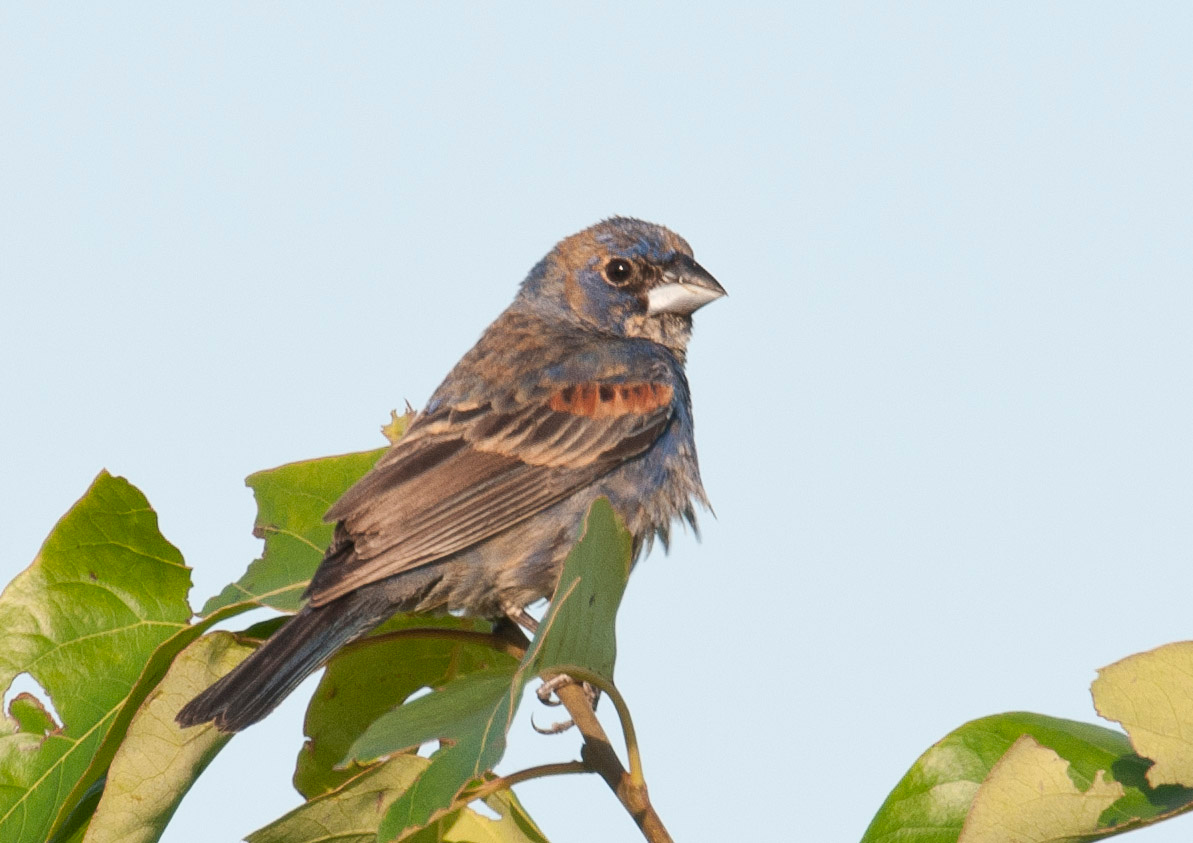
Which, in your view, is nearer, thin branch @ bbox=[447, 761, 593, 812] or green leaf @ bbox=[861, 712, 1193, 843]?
green leaf @ bbox=[861, 712, 1193, 843]

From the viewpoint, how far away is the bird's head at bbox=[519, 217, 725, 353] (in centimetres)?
572

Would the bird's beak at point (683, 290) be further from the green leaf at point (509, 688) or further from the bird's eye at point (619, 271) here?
the green leaf at point (509, 688)

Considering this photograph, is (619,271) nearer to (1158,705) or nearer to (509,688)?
(509,688)

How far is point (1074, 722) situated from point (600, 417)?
2.59 m

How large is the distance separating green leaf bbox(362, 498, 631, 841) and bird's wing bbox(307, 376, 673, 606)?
3.70 feet

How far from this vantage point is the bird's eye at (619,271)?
5.86 m

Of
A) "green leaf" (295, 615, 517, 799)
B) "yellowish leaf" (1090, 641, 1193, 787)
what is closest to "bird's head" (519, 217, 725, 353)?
"green leaf" (295, 615, 517, 799)

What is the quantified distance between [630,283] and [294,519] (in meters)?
2.43

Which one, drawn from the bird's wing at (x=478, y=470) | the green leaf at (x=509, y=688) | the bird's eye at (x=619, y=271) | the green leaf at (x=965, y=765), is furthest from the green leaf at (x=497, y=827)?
the bird's eye at (x=619, y=271)

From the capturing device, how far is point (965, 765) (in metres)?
2.46

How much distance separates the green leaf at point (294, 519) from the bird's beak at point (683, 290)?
209cm

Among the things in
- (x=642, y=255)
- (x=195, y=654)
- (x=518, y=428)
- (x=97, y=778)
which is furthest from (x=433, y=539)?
(x=642, y=255)

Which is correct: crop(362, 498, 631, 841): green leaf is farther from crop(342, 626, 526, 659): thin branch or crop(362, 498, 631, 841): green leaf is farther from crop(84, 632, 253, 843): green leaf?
crop(342, 626, 526, 659): thin branch

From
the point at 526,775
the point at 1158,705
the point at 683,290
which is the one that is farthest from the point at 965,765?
the point at 683,290
